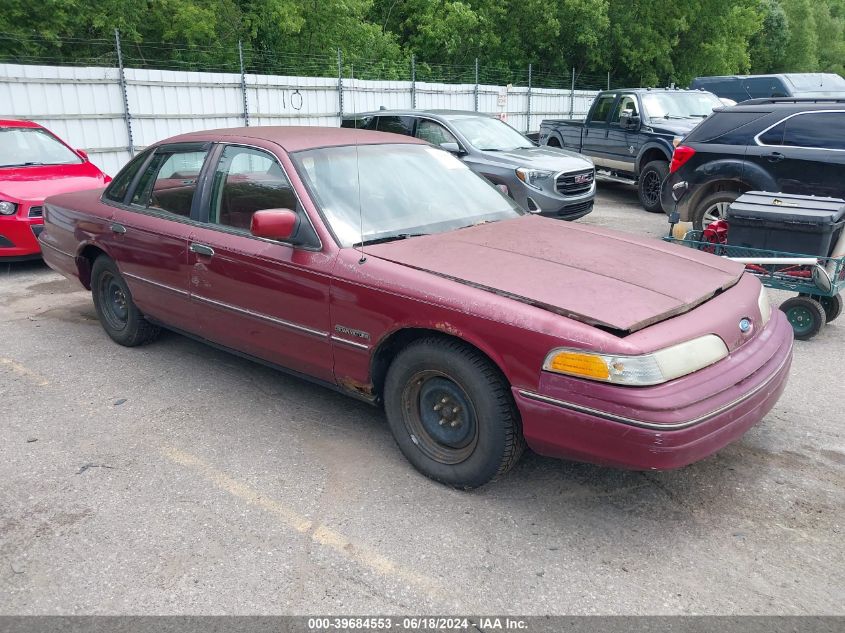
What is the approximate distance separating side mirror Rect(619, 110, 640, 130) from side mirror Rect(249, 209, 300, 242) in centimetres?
989

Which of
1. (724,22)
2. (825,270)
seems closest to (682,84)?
(724,22)

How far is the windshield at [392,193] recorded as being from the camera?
384 centimetres

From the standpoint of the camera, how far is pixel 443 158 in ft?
15.3

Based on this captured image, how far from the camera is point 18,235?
295 inches

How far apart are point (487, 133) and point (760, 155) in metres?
4.08

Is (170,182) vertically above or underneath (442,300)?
above

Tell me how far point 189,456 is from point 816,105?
720 cm

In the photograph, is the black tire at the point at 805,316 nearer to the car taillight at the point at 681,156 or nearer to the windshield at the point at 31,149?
the car taillight at the point at 681,156

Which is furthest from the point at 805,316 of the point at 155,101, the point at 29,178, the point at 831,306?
the point at 155,101

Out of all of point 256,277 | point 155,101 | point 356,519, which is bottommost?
point 356,519

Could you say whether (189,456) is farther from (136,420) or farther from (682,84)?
(682,84)

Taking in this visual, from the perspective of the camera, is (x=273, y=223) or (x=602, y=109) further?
(x=602, y=109)

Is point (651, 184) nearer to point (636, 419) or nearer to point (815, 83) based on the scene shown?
point (815, 83)

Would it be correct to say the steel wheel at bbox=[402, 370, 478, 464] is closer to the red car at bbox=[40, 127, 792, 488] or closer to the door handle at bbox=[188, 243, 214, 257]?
the red car at bbox=[40, 127, 792, 488]
